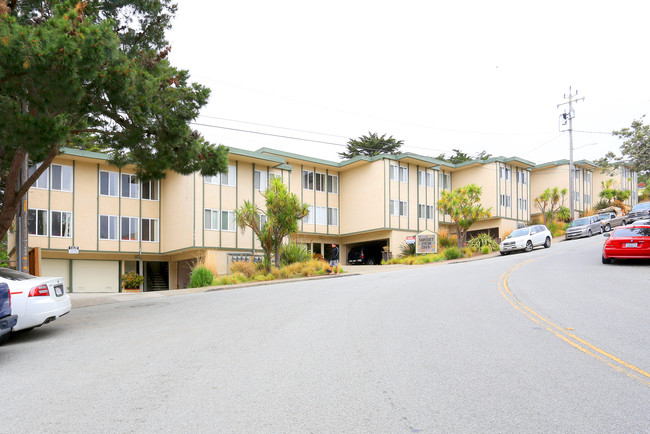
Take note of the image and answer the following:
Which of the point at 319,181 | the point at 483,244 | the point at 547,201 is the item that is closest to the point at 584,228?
the point at 483,244

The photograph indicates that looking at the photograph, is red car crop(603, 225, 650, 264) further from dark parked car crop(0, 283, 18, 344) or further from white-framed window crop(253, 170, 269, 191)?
white-framed window crop(253, 170, 269, 191)

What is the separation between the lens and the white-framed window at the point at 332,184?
44625 mm

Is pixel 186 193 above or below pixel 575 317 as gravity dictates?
above

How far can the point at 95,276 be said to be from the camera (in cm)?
3619

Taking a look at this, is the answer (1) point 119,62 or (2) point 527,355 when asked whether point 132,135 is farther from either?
(2) point 527,355

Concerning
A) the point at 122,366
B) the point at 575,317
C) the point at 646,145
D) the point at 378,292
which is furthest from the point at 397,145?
the point at 122,366

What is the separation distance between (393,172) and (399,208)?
290 centimetres

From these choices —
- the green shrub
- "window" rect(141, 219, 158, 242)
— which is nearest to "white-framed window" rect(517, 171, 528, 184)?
the green shrub

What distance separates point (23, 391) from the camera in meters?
6.20

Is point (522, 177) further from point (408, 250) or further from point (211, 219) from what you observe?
point (211, 219)

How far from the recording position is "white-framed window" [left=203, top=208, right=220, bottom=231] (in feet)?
113

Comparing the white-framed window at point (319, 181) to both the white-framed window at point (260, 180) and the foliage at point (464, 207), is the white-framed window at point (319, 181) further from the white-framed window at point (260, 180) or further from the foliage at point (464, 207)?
the foliage at point (464, 207)

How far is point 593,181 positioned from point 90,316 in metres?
60.3

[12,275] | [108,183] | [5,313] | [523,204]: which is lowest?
[5,313]
